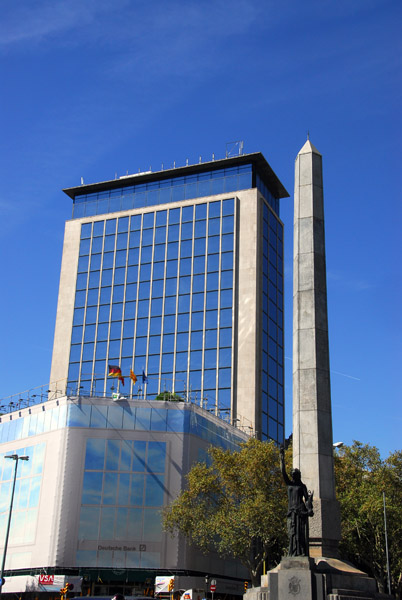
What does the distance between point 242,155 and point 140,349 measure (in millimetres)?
26528

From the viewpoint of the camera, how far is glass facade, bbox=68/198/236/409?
261 feet

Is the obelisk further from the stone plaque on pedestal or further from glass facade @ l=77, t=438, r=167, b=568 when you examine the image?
glass facade @ l=77, t=438, r=167, b=568

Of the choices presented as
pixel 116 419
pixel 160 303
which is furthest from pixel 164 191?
pixel 116 419

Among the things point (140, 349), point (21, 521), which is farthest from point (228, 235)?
point (21, 521)

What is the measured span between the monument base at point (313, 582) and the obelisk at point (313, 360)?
4.06ft

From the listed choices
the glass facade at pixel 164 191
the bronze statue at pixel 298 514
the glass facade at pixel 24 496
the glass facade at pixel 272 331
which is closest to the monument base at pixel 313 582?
the bronze statue at pixel 298 514

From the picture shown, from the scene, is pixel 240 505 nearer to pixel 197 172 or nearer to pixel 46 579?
pixel 46 579

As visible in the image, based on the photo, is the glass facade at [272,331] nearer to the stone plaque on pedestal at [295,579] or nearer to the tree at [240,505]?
the tree at [240,505]

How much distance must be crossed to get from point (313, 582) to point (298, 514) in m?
2.05

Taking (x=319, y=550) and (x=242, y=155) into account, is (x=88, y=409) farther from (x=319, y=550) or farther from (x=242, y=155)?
(x=242, y=155)

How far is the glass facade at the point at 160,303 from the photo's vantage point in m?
79.6

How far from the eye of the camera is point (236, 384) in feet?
252

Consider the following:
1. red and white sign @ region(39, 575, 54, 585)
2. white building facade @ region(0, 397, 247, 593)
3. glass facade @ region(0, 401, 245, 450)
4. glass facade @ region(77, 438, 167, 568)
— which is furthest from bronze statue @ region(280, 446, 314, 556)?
glass facade @ region(0, 401, 245, 450)

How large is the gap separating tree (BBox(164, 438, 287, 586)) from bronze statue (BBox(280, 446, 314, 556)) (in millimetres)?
21156
